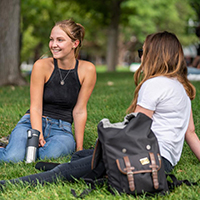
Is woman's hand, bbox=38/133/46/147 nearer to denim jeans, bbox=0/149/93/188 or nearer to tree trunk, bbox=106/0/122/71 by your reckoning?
denim jeans, bbox=0/149/93/188

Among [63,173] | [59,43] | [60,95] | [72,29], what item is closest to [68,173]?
[63,173]

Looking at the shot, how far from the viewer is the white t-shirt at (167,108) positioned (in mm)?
2855

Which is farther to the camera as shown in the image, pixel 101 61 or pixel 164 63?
pixel 101 61

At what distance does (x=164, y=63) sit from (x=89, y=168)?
1.08 meters

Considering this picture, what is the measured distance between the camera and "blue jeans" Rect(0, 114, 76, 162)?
364cm

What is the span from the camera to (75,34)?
13.1 feet

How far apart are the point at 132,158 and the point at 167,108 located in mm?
612

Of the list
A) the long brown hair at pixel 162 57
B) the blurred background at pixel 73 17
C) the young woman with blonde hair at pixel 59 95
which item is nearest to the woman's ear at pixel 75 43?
the young woman with blonde hair at pixel 59 95

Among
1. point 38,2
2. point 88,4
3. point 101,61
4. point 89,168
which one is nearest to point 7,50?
point 89,168

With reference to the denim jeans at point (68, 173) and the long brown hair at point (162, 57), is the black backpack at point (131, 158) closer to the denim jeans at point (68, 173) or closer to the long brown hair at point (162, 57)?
the denim jeans at point (68, 173)

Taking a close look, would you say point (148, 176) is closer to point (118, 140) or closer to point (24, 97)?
point (118, 140)

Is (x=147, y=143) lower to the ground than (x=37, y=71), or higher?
lower

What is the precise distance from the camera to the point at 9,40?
33.2ft

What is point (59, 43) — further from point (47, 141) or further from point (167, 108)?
point (167, 108)
